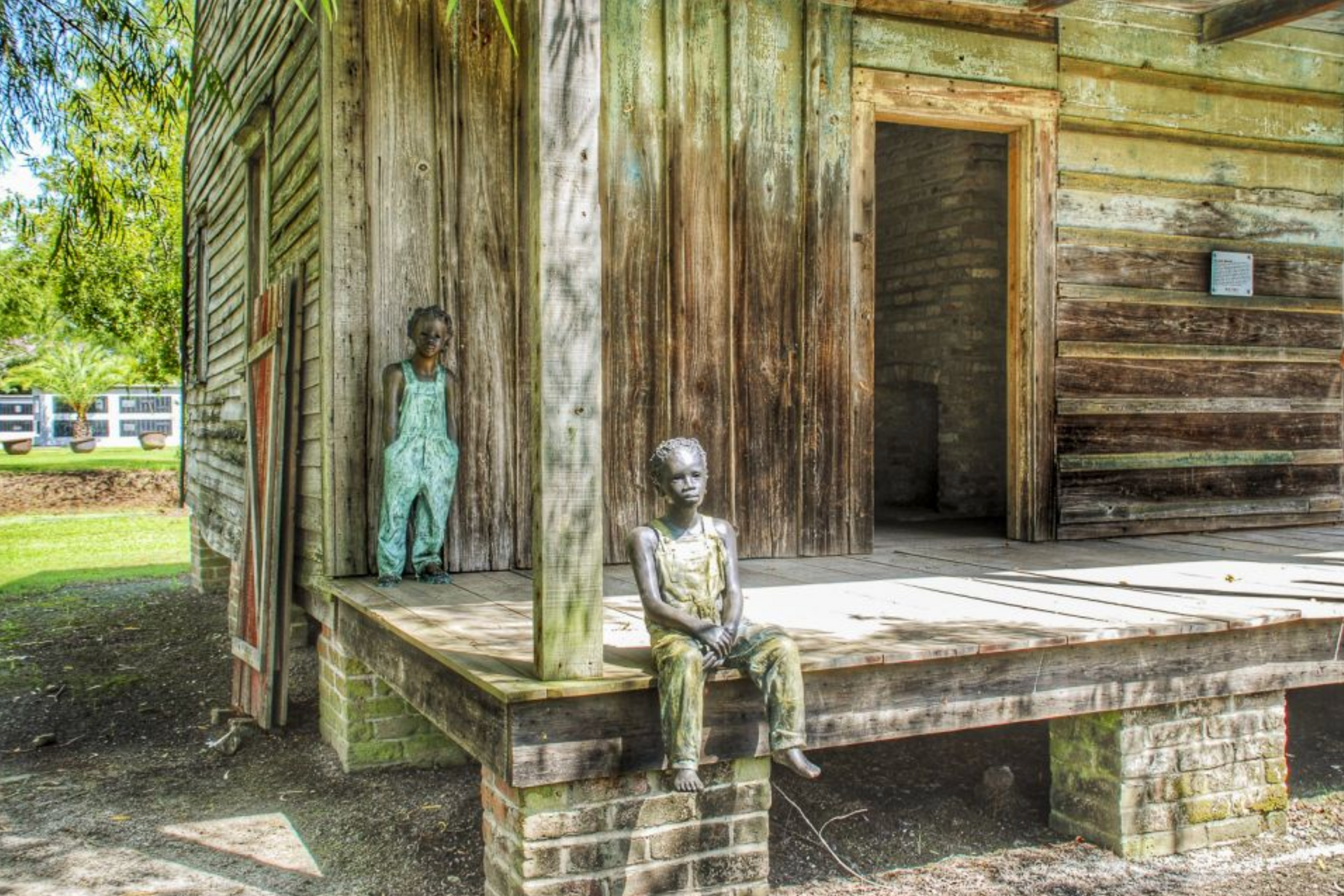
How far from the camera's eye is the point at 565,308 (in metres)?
3.15

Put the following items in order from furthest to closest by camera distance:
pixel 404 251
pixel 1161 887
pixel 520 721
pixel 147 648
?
pixel 147 648 < pixel 404 251 < pixel 1161 887 < pixel 520 721

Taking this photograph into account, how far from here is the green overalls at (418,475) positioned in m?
5.11

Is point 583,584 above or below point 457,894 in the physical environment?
above

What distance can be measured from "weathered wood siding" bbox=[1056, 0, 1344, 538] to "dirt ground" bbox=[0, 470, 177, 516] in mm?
18128

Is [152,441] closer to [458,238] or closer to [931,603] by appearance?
[458,238]

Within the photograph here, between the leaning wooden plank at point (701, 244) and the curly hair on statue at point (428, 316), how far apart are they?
Result: 3.84ft

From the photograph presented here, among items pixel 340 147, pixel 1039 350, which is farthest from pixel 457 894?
pixel 1039 350

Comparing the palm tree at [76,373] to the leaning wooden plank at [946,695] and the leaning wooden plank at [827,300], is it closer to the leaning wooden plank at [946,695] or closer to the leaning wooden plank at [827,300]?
the leaning wooden plank at [827,300]

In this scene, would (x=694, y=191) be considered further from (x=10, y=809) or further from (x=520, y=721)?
(x=10, y=809)

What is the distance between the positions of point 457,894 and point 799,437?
297cm

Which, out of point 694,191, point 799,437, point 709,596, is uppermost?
point 694,191

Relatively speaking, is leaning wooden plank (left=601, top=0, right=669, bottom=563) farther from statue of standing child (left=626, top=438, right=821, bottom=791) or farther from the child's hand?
the child's hand

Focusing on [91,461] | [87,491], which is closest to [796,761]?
[87,491]

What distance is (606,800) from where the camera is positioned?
336 centimetres
